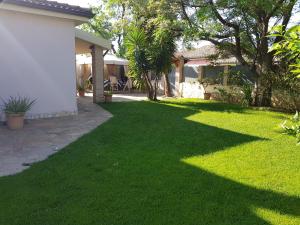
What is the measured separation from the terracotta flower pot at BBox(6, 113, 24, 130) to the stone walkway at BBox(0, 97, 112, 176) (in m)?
0.21

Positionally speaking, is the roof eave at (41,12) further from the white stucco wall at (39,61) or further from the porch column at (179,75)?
the porch column at (179,75)

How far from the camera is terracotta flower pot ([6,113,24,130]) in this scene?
10758 mm

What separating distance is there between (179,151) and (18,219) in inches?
182

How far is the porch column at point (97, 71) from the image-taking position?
60.7 feet

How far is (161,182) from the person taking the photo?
6.07 m

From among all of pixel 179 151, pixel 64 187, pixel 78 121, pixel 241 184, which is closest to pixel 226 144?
pixel 179 151

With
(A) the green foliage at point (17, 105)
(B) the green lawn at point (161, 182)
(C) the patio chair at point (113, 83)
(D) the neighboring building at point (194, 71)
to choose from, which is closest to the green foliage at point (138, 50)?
(D) the neighboring building at point (194, 71)

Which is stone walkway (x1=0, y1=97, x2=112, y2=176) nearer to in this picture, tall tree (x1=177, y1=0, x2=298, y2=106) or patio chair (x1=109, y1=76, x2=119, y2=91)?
tall tree (x1=177, y1=0, x2=298, y2=106)

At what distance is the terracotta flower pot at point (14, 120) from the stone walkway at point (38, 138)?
0.21 metres

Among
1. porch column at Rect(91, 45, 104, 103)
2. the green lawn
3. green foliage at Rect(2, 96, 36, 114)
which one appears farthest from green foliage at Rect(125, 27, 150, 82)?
the green lawn

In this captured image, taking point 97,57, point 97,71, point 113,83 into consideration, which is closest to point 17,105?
point 97,71

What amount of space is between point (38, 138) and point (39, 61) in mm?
4124

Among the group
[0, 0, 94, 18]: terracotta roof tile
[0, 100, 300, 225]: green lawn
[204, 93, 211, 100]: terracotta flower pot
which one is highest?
[0, 0, 94, 18]: terracotta roof tile

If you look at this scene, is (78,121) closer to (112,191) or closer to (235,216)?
(112,191)
